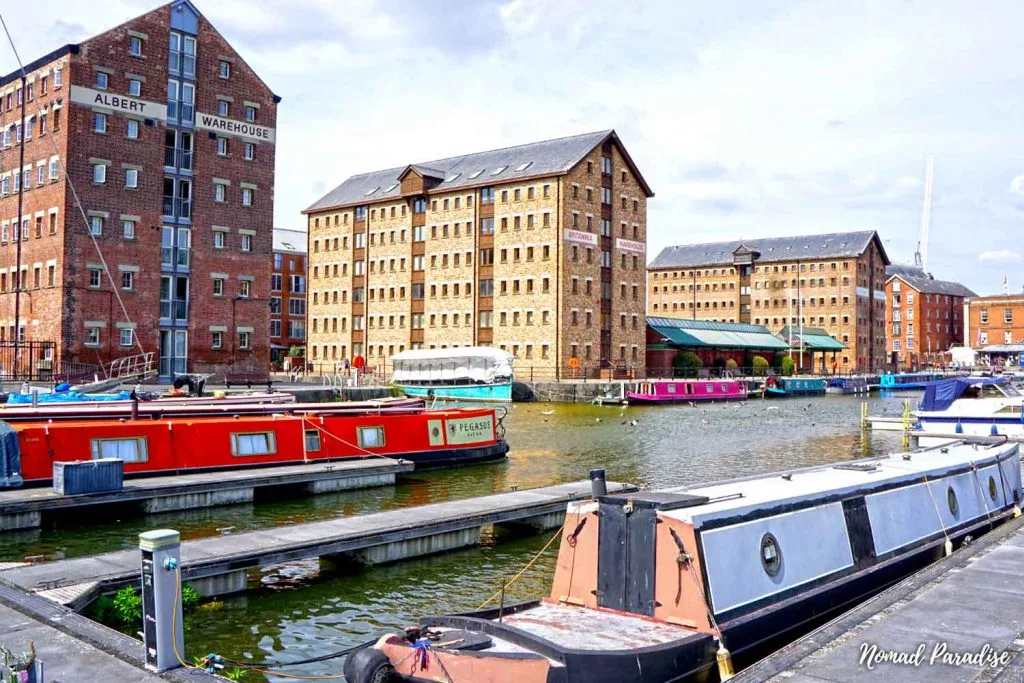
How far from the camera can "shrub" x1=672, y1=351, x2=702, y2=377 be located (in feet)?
276

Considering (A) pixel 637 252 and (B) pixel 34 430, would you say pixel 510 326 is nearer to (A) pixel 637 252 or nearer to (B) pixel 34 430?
(A) pixel 637 252

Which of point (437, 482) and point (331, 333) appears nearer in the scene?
point (437, 482)

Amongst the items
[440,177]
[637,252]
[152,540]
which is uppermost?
[440,177]

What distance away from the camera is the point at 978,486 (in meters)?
17.6

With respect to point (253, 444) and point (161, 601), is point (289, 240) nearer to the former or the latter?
point (253, 444)

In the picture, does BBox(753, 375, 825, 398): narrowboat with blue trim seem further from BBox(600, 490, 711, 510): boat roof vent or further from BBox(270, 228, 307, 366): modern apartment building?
BBox(600, 490, 711, 510): boat roof vent

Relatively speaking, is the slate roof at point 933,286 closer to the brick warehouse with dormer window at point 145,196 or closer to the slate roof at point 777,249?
the slate roof at point 777,249

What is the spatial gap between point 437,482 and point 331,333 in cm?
7005

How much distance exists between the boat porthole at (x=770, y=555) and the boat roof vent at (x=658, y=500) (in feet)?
2.98

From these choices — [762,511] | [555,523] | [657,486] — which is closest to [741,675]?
[762,511]

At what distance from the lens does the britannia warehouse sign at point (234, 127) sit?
53750 millimetres

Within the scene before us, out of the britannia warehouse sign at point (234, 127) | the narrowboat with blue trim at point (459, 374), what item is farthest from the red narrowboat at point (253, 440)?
the narrowboat with blue trim at point (459, 374)

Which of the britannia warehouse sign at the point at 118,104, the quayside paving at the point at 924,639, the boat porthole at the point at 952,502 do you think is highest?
the britannia warehouse sign at the point at 118,104

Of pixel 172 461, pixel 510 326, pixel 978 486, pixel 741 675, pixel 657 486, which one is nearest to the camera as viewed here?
pixel 741 675
